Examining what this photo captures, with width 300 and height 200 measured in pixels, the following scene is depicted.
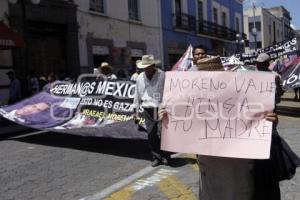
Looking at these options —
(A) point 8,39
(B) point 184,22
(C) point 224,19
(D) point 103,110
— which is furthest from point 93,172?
(C) point 224,19

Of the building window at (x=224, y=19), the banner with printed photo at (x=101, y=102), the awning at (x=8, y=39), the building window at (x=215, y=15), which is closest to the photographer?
the banner with printed photo at (x=101, y=102)

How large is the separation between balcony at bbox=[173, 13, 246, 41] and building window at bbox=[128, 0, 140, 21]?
14.8 feet

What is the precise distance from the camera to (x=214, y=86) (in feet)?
12.3

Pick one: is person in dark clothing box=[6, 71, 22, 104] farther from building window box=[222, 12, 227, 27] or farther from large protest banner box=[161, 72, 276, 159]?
building window box=[222, 12, 227, 27]

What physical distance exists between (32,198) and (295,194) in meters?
2.96

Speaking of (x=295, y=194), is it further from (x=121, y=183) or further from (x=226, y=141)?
(x=226, y=141)

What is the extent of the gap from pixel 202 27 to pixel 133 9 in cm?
985

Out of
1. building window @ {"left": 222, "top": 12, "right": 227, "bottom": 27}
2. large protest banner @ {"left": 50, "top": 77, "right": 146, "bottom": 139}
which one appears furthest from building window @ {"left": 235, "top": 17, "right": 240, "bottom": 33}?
large protest banner @ {"left": 50, "top": 77, "right": 146, "bottom": 139}

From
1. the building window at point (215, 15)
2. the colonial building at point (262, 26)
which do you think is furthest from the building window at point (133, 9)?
the colonial building at point (262, 26)

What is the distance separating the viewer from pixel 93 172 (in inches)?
294

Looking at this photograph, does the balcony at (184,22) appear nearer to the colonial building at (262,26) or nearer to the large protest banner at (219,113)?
the large protest banner at (219,113)

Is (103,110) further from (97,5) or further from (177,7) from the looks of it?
(177,7)

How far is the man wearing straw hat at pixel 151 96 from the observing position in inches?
299

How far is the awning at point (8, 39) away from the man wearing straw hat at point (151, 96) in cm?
878
